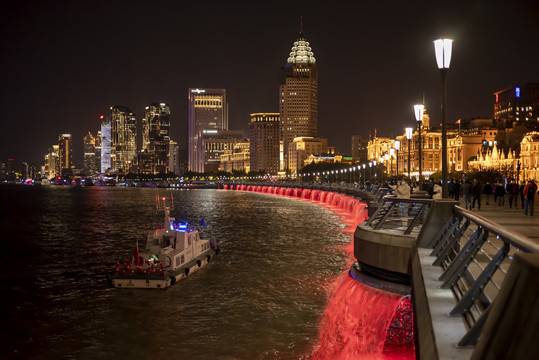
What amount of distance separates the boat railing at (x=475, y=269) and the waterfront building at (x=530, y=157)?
417 feet

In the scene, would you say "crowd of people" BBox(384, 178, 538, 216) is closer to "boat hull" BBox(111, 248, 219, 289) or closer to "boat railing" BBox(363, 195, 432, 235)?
"boat railing" BBox(363, 195, 432, 235)

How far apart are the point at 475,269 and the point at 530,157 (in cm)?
13324

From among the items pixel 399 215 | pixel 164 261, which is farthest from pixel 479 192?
pixel 164 261

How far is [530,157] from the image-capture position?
12700cm

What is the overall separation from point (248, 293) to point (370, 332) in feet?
33.3

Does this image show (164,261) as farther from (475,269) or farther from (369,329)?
(475,269)

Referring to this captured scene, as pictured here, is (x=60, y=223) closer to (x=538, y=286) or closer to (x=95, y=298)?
(x=95, y=298)

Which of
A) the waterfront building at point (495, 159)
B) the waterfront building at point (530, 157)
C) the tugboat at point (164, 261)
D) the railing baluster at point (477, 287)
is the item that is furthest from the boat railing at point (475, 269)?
the waterfront building at point (495, 159)

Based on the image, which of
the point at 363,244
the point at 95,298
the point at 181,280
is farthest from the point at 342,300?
the point at 95,298

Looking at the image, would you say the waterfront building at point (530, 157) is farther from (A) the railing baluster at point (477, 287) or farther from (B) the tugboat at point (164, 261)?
(A) the railing baluster at point (477, 287)

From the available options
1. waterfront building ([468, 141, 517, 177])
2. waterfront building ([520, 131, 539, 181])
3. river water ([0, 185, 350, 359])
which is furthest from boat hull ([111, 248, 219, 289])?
waterfront building ([468, 141, 517, 177])

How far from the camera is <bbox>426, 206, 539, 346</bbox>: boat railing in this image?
548cm

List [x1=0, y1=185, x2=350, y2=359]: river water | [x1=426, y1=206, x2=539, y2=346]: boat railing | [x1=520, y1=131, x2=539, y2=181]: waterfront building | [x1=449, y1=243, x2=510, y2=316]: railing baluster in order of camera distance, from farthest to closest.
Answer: [x1=520, y1=131, x2=539, y2=181]: waterfront building < [x1=0, y1=185, x2=350, y2=359]: river water < [x1=449, y1=243, x2=510, y2=316]: railing baluster < [x1=426, y1=206, x2=539, y2=346]: boat railing

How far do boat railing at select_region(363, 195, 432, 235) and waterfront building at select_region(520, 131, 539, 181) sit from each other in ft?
392
